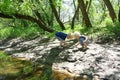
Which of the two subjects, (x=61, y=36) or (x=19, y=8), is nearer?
(x=61, y=36)

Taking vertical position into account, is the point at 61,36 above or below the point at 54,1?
below

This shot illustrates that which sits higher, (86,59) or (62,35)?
(62,35)

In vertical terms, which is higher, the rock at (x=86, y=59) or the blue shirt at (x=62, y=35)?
the blue shirt at (x=62, y=35)

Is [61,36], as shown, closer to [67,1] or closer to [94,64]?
[94,64]

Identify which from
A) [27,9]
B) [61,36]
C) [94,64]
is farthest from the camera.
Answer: [27,9]

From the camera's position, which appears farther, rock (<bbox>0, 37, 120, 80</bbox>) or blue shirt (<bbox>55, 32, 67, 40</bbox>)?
blue shirt (<bbox>55, 32, 67, 40</bbox>)

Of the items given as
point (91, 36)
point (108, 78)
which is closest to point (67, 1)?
point (91, 36)

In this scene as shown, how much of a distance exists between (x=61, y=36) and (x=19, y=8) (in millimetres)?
6353

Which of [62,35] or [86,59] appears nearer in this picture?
[86,59]

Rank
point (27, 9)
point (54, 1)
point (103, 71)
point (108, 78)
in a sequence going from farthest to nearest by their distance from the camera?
point (54, 1)
point (27, 9)
point (103, 71)
point (108, 78)

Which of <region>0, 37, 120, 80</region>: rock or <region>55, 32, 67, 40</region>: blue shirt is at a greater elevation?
<region>55, 32, 67, 40</region>: blue shirt

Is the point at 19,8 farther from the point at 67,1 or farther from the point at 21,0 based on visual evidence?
the point at 67,1

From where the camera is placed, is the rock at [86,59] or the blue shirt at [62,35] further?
the blue shirt at [62,35]

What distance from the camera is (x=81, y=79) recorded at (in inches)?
347
